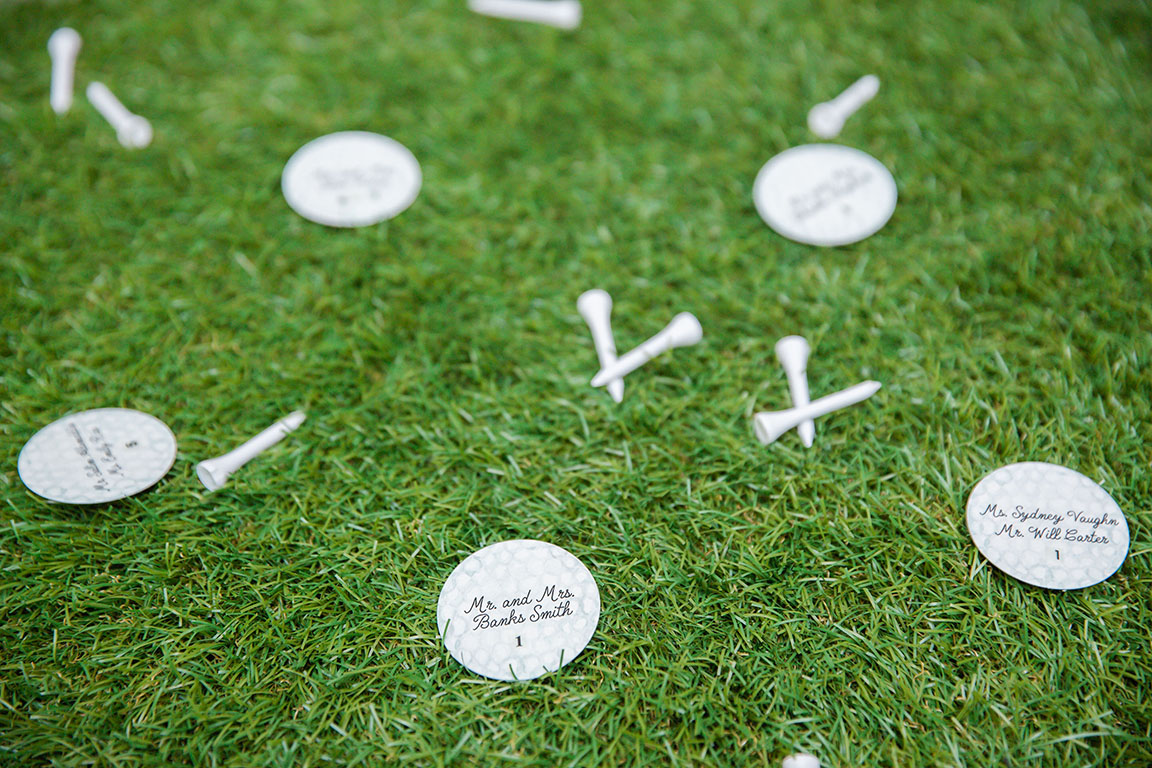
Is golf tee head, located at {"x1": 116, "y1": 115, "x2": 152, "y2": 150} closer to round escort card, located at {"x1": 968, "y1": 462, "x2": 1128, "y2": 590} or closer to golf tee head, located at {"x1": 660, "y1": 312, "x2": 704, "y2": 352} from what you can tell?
golf tee head, located at {"x1": 660, "y1": 312, "x2": 704, "y2": 352}

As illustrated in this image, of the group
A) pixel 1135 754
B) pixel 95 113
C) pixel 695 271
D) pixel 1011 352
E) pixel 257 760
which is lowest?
pixel 1135 754

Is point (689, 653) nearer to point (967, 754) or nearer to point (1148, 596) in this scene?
point (967, 754)

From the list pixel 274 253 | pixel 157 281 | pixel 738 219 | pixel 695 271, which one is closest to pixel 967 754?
pixel 695 271

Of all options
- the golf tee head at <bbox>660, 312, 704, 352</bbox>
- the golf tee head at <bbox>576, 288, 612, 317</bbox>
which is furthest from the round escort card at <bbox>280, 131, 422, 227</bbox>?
the golf tee head at <bbox>660, 312, 704, 352</bbox>

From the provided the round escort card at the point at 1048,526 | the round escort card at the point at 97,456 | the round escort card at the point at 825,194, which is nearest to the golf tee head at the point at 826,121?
the round escort card at the point at 825,194

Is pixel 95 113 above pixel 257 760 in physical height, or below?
above

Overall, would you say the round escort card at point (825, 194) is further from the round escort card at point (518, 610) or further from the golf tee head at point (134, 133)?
the golf tee head at point (134, 133)
